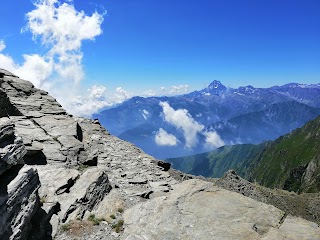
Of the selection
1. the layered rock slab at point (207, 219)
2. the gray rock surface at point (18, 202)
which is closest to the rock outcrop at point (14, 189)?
the gray rock surface at point (18, 202)

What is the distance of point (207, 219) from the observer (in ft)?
65.5

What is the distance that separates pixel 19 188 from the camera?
55.3 ft

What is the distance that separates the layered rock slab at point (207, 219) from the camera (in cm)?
1845

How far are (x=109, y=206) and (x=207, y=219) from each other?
8.03 m

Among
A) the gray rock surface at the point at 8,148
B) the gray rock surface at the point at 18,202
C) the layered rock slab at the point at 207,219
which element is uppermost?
the gray rock surface at the point at 8,148

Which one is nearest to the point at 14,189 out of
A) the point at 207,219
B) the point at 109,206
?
the point at 109,206

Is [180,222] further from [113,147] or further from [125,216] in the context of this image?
[113,147]

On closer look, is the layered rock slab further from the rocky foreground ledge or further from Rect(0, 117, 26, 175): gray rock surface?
Rect(0, 117, 26, 175): gray rock surface

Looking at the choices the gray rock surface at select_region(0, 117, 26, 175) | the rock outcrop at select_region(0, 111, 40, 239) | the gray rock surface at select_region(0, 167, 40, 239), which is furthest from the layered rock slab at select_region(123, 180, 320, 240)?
the gray rock surface at select_region(0, 117, 26, 175)

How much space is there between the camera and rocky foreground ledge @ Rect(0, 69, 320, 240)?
1720 cm

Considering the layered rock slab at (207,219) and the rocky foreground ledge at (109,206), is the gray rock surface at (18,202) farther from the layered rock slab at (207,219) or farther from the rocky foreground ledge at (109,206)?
the layered rock slab at (207,219)

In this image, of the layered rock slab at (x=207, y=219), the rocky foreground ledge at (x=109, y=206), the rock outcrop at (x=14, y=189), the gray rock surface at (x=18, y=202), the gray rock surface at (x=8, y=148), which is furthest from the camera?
the layered rock slab at (x=207, y=219)

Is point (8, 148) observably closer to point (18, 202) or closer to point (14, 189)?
point (14, 189)

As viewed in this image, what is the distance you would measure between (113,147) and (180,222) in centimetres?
2649
